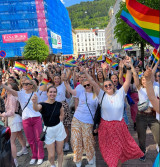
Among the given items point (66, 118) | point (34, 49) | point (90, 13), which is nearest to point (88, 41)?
point (90, 13)

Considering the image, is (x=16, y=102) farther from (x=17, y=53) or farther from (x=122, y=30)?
(x=17, y=53)

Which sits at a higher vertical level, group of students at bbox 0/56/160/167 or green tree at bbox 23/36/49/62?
green tree at bbox 23/36/49/62

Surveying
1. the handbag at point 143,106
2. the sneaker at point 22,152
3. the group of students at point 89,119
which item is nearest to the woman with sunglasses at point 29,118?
the group of students at point 89,119

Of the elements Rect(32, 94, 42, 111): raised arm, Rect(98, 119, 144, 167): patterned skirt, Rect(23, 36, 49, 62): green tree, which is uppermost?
Rect(23, 36, 49, 62): green tree

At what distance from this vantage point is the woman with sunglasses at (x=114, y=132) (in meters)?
3.21

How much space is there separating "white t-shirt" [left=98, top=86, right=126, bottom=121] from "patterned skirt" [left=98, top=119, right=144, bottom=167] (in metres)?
0.11

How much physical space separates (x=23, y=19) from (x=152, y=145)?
140ft

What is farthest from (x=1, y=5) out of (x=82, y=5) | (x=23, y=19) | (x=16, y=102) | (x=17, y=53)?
(x=82, y=5)

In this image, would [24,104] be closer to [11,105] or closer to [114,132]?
[11,105]

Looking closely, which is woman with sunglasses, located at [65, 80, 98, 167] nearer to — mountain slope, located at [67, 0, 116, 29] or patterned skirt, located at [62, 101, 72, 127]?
patterned skirt, located at [62, 101, 72, 127]

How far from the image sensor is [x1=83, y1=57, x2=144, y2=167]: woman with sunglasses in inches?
126

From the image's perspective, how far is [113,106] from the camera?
10.5 ft

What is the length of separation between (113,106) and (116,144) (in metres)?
0.67

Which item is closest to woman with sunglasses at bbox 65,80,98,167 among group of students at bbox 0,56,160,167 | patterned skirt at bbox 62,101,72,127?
group of students at bbox 0,56,160,167
